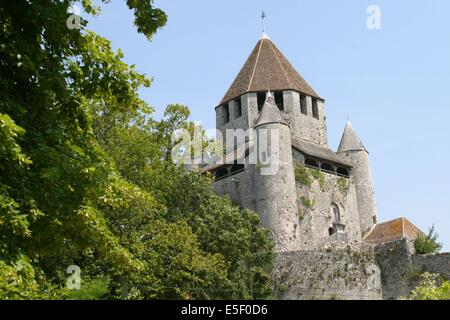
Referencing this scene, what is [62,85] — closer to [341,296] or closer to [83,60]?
[83,60]

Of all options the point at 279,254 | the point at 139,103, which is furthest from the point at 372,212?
the point at 139,103

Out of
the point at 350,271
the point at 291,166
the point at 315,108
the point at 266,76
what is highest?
the point at 266,76

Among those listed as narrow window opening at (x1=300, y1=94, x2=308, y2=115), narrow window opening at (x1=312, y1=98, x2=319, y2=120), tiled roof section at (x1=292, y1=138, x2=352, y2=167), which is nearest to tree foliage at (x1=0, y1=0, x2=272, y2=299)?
tiled roof section at (x1=292, y1=138, x2=352, y2=167)

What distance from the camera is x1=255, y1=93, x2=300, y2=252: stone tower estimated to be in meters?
36.8

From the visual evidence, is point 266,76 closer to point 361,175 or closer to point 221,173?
point 221,173

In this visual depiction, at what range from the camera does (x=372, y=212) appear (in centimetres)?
4438

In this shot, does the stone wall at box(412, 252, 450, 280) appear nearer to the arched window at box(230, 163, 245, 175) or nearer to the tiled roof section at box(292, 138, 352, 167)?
the tiled roof section at box(292, 138, 352, 167)

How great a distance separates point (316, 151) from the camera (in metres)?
43.6

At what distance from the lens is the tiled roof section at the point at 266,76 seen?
46.2 metres

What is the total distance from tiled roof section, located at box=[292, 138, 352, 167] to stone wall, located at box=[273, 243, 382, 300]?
9814 millimetres

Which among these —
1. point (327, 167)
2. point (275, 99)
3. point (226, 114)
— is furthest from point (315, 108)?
point (226, 114)

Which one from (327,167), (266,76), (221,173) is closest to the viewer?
(221,173)

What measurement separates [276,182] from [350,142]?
11.6 meters
